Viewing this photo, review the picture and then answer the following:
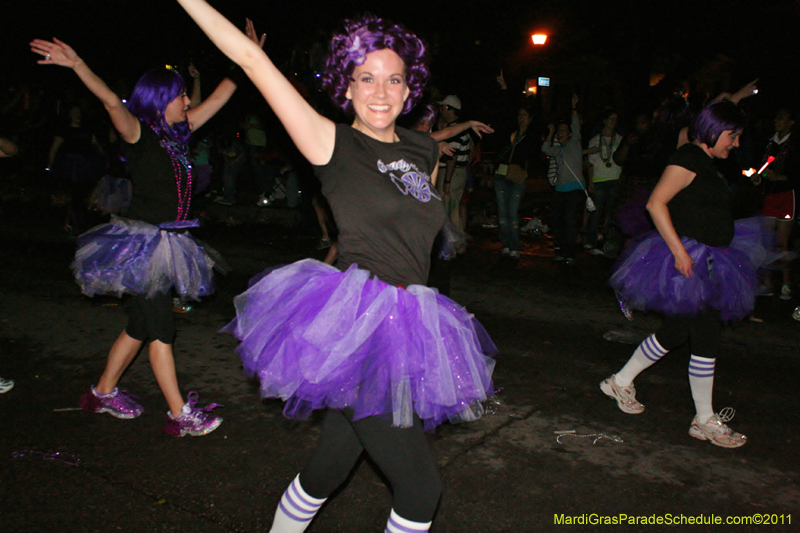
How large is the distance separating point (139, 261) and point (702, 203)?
3382 mm

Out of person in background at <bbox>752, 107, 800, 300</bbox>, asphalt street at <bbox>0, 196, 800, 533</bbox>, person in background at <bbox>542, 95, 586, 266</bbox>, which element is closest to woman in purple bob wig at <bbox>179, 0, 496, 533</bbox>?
asphalt street at <bbox>0, 196, 800, 533</bbox>

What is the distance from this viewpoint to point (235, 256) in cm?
971

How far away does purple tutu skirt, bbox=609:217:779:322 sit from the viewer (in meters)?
4.15

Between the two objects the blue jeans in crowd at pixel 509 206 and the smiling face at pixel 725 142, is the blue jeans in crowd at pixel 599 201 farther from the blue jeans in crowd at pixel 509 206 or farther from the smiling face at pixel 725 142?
the smiling face at pixel 725 142

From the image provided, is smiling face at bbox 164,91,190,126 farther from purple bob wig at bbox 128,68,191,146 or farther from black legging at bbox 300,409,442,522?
black legging at bbox 300,409,442,522

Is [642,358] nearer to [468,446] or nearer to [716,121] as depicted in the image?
[468,446]

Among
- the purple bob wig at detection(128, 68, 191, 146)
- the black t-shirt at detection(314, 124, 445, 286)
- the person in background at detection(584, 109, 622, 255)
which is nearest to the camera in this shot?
the black t-shirt at detection(314, 124, 445, 286)

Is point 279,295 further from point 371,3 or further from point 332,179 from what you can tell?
point 371,3

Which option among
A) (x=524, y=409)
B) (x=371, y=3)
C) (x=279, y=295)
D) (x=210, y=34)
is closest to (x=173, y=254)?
(x=279, y=295)

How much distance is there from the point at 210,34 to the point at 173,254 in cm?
Result: 188

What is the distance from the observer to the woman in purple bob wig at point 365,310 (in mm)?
2387

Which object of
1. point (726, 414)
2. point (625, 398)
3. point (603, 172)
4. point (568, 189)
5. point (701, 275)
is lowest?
point (726, 414)

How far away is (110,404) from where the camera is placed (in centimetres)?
436

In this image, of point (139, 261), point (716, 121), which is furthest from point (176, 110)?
point (716, 121)
